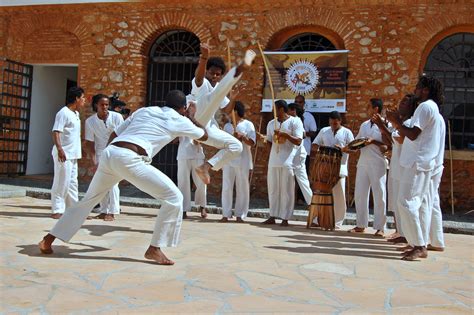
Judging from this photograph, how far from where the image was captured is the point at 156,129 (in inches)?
213

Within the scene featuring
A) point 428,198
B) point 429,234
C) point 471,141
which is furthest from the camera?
point 471,141

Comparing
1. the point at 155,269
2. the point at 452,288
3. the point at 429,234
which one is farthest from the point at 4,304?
the point at 429,234

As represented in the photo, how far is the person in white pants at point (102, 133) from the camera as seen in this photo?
8.70 meters

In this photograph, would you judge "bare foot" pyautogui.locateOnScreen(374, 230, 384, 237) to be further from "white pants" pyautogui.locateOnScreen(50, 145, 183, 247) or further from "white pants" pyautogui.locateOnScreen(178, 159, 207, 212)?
"white pants" pyautogui.locateOnScreen(50, 145, 183, 247)

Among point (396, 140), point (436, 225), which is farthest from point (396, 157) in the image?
point (436, 225)

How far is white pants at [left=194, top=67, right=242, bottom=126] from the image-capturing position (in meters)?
5.51

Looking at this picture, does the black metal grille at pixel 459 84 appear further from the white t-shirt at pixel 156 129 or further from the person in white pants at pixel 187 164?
the white t-shirt at pixel 156 129

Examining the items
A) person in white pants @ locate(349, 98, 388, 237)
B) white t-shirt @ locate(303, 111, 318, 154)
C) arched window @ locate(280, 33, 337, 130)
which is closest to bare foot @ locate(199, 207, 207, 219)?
white t-shirt @ locate(303, 111, 318, 154)

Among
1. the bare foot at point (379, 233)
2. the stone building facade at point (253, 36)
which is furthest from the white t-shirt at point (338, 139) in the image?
the stone building facade at point (253, 36)

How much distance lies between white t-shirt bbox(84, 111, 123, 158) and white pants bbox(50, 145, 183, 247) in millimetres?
3391

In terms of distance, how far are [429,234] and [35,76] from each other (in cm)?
1125

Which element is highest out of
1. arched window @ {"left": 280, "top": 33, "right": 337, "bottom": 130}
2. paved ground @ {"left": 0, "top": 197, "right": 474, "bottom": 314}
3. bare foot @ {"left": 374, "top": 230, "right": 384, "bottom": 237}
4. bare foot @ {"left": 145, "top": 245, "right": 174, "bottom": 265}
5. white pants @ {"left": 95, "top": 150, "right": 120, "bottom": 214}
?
arched window @ {"left": 280, "top": 33, "right": 337, "bottom": 130}

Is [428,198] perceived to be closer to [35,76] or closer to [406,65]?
[406,65]

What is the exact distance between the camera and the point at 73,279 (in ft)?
15.3
